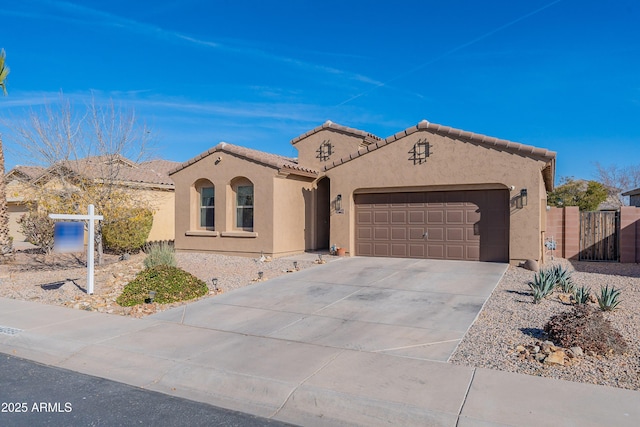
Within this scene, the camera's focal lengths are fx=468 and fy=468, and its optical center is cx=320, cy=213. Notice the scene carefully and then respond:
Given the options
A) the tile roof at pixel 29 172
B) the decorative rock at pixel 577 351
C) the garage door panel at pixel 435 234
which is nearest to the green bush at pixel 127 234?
the tile roof at pixel 29 172

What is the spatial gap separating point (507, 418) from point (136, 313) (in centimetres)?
680

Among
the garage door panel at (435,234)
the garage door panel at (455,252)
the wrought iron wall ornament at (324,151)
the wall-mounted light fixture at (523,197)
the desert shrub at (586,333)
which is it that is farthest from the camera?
the wrought iron wall ornament at (324,151)

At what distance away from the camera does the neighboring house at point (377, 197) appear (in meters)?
14.0

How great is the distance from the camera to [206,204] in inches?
730

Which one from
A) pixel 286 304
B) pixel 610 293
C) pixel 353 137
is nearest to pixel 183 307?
pixel 286 304

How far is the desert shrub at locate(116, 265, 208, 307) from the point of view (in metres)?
9.56

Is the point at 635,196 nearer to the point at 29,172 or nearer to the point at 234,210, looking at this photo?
the point at 234,210

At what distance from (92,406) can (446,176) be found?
476 inches

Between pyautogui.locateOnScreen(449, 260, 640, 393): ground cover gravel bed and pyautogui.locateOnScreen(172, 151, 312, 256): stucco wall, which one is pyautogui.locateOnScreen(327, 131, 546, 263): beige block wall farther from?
pyautogui.locateOnScreen(449, 260, 640, 393): ground cover gravel bed

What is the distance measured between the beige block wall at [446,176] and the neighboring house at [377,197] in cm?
3

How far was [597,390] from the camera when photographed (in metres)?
5.00

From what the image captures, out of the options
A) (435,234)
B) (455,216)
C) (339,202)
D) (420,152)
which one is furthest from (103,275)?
(455,216)

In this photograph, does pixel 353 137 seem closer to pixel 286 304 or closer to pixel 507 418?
pixel 286 304

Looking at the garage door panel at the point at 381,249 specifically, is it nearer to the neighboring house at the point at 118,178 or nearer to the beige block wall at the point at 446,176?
the beige block wall at the point at 446,176
